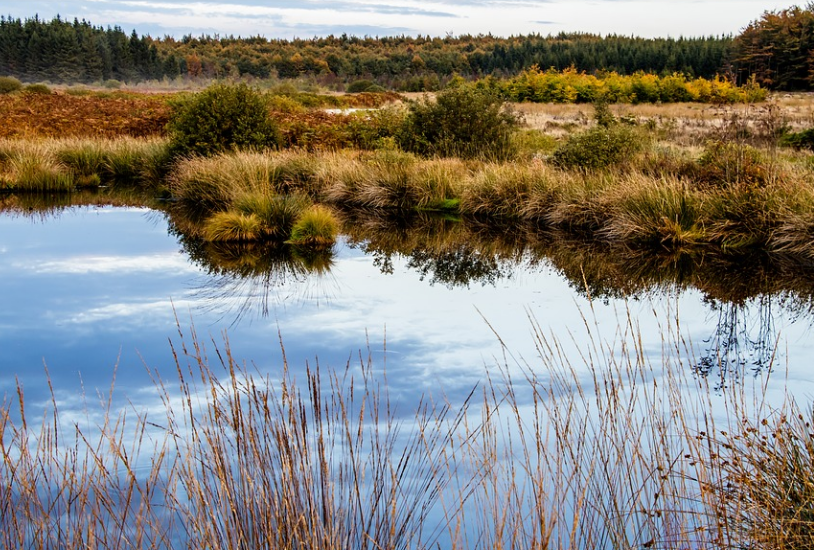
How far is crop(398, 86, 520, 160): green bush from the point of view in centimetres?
1811

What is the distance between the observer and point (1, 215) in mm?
14641

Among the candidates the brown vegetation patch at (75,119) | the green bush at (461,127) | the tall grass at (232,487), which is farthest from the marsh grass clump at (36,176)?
the tall grass at (232,487)

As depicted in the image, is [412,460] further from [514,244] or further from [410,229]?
[410,229]

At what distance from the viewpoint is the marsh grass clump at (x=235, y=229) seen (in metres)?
12.3

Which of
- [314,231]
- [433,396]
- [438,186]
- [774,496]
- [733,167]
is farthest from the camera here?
[438,186]

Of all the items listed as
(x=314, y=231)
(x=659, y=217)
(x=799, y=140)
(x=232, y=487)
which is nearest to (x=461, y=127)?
(x=314, y=231)

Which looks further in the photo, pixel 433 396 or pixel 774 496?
pixel 433 396

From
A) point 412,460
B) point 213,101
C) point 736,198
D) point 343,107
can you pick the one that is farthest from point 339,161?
point 343,107

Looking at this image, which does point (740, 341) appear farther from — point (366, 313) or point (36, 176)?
point (36, 176)

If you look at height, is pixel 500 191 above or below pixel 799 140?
below

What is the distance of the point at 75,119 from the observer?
2525cm

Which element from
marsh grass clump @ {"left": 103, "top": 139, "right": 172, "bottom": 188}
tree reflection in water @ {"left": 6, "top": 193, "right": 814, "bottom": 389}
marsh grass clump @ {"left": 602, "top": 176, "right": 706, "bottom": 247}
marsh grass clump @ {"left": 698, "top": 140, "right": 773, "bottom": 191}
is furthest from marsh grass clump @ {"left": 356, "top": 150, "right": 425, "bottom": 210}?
marsh grass clump @ {"left": 103, "top": 139, "right": 172, "bottom": 188}

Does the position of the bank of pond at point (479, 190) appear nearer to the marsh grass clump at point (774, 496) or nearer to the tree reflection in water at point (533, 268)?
the tree reflection in water at point (533, 268)

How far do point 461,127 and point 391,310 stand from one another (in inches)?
425
